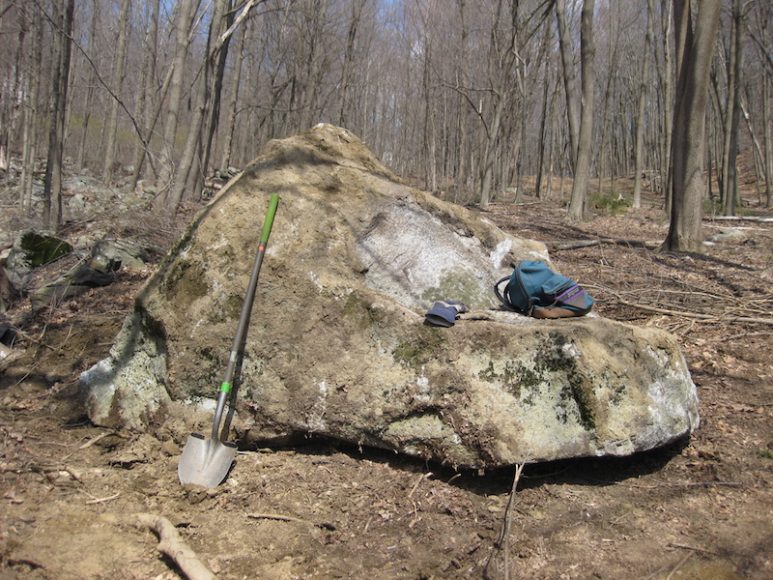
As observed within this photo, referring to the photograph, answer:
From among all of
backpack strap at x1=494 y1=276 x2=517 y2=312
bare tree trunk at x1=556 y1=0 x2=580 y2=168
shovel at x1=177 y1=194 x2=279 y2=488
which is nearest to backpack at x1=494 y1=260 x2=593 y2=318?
backpack strap at x1=494 y1=276 x2=517 y2=312

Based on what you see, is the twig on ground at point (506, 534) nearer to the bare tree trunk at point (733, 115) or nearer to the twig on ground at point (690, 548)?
the twig on ground at point (690, 548)

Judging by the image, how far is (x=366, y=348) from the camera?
346 centimetres

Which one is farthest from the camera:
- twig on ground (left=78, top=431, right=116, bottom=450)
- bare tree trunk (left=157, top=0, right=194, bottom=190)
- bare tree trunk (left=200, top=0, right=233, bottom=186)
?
bare tree trunk (left=200, top=0, right=233, bottom=186)

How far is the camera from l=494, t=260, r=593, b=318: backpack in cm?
370

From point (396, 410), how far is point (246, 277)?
1.34m

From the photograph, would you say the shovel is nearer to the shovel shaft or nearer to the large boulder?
the shovel shaft

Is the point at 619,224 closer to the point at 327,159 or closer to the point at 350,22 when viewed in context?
the point at 327,159

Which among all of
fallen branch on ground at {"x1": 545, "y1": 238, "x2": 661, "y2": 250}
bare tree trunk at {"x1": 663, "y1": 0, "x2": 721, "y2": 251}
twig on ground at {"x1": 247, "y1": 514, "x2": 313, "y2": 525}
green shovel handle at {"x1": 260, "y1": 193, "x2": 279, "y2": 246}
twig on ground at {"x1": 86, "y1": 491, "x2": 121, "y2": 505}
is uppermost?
bare tree trunk at {"x1": 663, "y1": 0, "x2": 721, "y2": 251}

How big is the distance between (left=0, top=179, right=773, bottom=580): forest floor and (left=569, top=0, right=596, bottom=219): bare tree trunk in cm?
814

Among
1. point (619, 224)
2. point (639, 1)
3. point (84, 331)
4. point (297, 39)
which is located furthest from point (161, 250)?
point (639, 1)

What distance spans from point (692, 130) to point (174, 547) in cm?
748

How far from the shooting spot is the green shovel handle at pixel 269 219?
3.67 m

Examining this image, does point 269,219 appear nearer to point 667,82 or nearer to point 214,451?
point 214,451

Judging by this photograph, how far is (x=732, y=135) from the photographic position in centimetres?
1474
